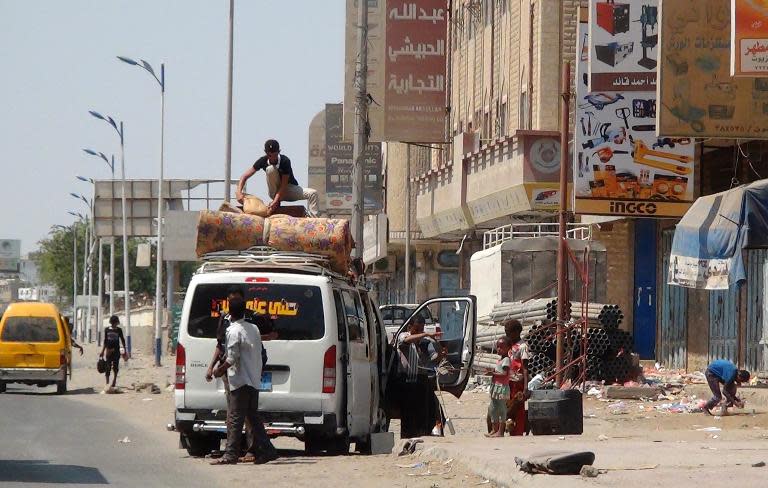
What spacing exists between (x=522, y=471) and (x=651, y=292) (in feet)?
73.8

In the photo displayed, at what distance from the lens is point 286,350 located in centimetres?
1561

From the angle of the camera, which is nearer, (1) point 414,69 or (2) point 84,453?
(2) point 84,453

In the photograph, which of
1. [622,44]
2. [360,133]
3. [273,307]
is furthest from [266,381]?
[622,44]

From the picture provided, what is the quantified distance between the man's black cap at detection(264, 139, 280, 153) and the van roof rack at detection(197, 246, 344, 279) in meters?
1.59

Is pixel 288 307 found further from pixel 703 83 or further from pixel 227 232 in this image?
pixel 703 83

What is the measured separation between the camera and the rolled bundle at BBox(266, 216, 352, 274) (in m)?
16.2

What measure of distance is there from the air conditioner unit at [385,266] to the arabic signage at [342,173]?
5594mm

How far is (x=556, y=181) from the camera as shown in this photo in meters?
36.4

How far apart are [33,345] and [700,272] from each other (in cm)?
1578

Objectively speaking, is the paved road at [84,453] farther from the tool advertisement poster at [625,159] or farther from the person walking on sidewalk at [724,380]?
the tool advertisement poster at [625,159]

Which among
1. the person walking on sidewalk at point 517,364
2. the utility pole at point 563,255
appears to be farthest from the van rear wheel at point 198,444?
the utility pole at point 563,255

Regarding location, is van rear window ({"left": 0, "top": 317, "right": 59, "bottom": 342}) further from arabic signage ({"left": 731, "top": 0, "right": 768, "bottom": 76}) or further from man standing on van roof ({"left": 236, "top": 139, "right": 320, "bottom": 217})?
man standing on van roof ({"left": 236, "top": 139, "right": 320, "bottom": 217})

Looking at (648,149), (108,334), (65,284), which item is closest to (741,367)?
(648,149)

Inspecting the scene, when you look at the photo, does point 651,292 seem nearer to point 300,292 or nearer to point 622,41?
point 622,41
